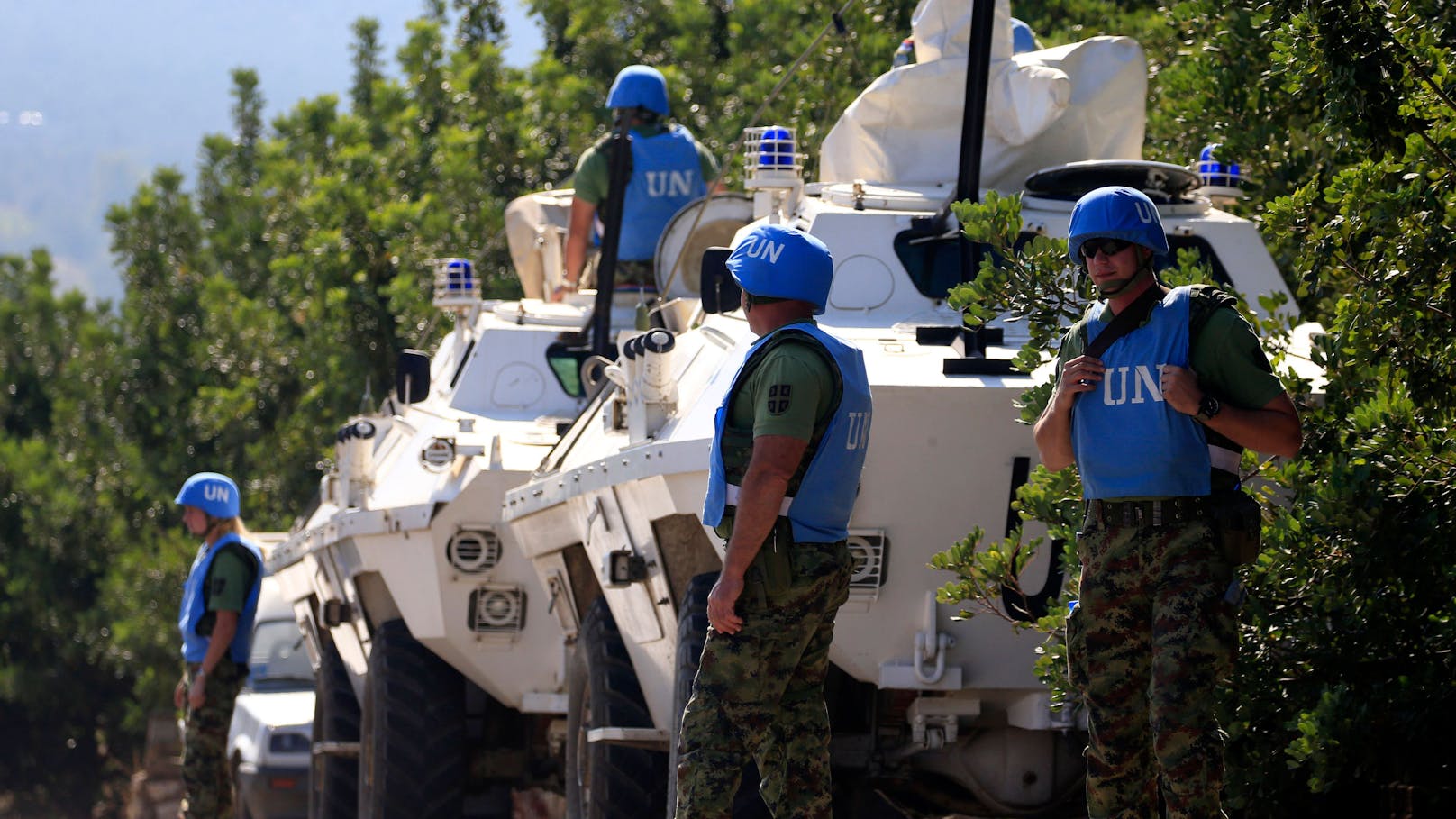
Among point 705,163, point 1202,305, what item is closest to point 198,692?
point 705,163

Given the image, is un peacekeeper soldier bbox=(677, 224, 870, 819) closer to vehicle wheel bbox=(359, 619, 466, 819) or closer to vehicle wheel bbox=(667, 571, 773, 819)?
vehicle wheel bbox=(667, 571, 773, 819)

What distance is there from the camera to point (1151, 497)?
18.2 feet

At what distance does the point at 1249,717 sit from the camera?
664 centimetres

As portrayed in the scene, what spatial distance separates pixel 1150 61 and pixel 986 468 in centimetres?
795

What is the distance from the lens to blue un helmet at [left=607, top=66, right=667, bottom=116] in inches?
485

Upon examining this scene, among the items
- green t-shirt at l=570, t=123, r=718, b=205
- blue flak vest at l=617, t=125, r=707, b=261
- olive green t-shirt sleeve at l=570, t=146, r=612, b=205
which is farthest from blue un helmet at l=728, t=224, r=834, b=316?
blue flak vest at l=617, t=125, r=707, b=261

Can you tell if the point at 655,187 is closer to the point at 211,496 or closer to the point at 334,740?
the point at 211,496

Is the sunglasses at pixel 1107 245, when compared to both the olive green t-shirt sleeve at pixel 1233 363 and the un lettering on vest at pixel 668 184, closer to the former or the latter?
the olive green t-shirt sleeve at pixel 1233 363

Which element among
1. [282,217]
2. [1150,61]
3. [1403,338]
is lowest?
[1403,338]

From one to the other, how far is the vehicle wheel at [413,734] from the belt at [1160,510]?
5.50 m

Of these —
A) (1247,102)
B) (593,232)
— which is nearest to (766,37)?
(593,232)

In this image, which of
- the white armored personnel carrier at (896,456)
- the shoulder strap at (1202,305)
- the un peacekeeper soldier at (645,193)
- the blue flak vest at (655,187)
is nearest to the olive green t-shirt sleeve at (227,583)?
the white armored personnel carrier at (896,456)

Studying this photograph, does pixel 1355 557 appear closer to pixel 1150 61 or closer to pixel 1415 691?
pixel 1415 691

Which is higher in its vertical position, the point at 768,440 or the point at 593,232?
the point at 593,232
